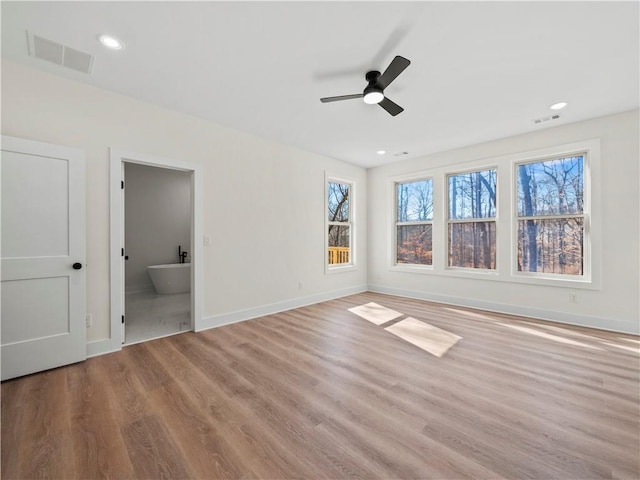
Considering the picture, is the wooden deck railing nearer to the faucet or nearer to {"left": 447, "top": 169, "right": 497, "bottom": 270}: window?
{"left": 447, "top": 169, "right": 497, "bottom": 270}: window

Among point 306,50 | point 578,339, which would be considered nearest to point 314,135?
point 306,50

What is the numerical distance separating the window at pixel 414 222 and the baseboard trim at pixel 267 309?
140 centimetres

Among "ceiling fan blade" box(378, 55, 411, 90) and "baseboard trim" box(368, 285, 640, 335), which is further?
"baseboard trim" box(368, 285, 640, 335)

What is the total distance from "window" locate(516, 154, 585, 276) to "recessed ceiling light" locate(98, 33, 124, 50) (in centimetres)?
515

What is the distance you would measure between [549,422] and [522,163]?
149 inches

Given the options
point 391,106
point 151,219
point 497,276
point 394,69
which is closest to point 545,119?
point 497,276

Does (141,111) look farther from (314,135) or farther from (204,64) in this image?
(314,135)

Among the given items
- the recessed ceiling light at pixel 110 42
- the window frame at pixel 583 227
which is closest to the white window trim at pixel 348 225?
the window frame at pixel 583 227

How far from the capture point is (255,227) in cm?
417

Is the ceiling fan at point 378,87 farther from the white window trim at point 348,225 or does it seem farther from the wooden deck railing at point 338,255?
the wooden deck railing at point 338,255

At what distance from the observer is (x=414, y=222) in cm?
554

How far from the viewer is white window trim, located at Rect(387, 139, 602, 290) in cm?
360

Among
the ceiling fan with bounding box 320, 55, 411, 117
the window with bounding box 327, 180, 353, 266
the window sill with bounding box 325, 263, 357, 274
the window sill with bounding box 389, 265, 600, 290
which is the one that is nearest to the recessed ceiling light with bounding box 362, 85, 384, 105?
the ceiling fan with bounding box 320, 55, 411, 117

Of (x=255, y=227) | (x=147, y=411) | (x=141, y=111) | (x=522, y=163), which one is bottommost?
(x=147, y=411)
